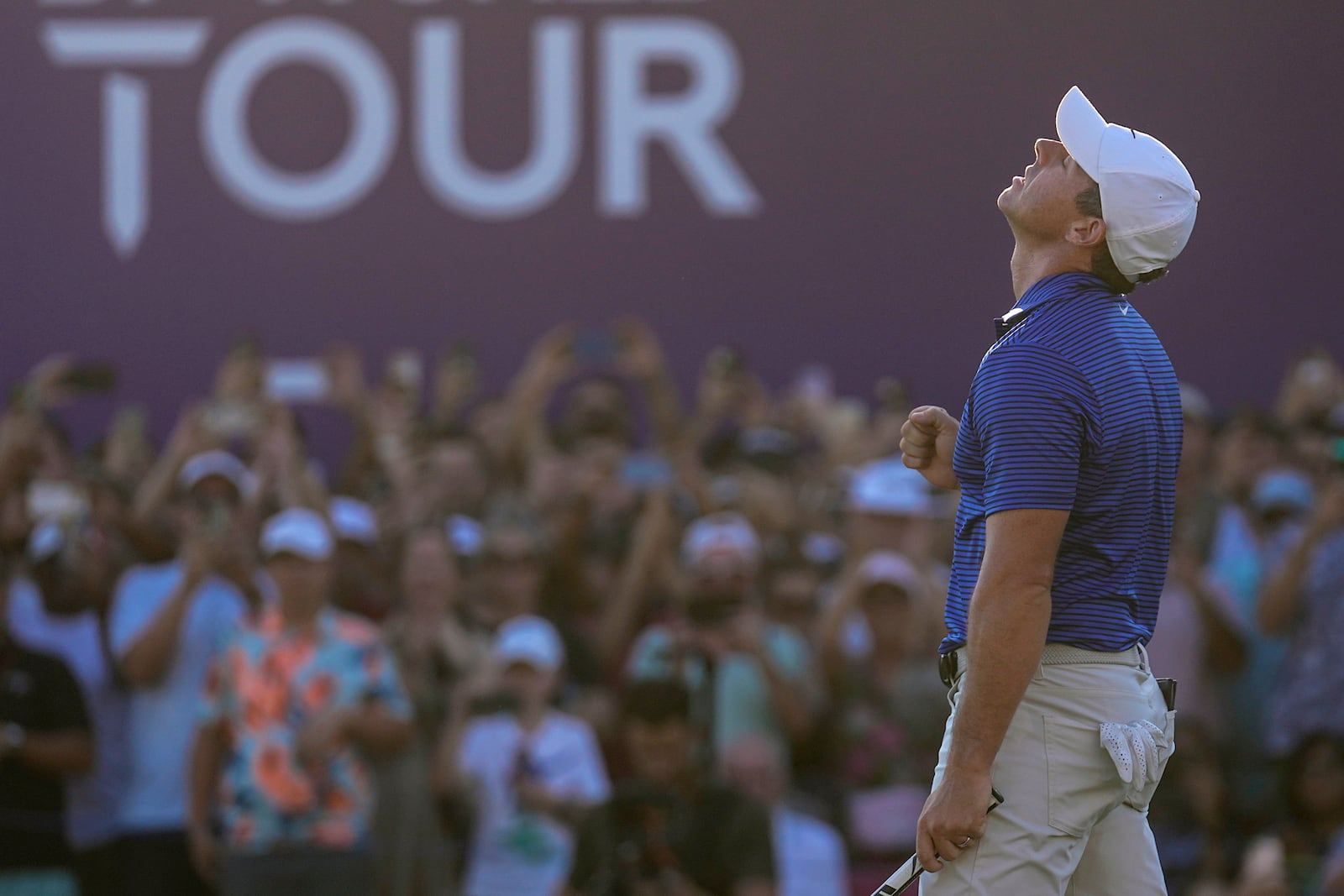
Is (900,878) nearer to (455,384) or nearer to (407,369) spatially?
(455,384)

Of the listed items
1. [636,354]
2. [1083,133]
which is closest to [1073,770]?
[1083,133]

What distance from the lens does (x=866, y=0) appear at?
9.31 metres

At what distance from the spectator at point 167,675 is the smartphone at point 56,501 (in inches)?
18.3

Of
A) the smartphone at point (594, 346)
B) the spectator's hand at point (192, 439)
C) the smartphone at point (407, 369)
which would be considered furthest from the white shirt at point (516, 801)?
the smartphone at point (407, 369)

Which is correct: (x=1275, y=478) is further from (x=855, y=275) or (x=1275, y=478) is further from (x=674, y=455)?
(x=855, y=275)

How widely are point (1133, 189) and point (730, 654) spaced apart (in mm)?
3431

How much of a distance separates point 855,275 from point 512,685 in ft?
14.0

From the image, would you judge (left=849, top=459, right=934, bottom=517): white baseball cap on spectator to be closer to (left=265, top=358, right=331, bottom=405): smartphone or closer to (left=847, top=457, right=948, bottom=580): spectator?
(left=847, top=457, right=948, bottom=580): spectator

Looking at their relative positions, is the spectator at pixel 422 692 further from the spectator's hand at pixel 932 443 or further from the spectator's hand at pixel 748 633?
the spectator's hand at pixel 932 443

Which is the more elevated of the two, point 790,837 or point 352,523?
point 352,523

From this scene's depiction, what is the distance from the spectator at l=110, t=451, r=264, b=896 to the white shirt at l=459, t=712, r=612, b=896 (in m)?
0.96

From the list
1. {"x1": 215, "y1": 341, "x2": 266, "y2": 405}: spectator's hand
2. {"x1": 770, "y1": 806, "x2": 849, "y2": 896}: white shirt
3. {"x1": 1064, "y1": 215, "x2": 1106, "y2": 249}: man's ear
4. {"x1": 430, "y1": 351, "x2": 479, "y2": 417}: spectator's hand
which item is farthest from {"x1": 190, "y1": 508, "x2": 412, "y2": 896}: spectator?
{"x1": 1064, "y1": 215, "x2": 1106, "y2": 249}: man's ear

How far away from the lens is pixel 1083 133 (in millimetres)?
2615

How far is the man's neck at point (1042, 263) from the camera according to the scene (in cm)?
267
